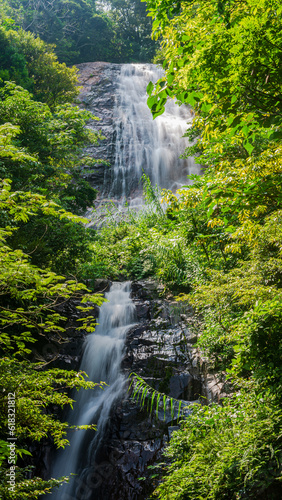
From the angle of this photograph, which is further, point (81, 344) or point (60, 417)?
point (81, 344)

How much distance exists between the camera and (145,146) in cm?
1708

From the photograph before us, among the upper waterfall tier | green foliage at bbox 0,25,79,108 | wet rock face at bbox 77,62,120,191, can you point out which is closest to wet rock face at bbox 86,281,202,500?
the upper waterfall tier

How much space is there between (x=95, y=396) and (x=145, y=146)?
1401 centimetres

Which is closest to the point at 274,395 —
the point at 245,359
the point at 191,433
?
the point at 245,359

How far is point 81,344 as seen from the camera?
266 inches


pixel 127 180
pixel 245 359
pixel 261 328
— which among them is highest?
pixel 127 180

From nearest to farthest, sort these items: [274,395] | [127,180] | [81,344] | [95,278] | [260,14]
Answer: [260,14], [274,395], [81,344], [95,278], [127,180]

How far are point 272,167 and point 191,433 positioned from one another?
110 inches

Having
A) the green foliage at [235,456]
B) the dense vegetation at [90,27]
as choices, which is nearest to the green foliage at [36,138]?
the green foliage at [235,456]

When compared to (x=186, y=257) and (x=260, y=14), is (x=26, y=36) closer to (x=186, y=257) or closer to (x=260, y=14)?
(x=186, y=257)

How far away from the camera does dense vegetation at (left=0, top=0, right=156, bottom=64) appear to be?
23.7 meters

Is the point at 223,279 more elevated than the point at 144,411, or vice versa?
the point at 223,279

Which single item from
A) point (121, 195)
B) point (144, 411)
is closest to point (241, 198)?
point (144, 411)

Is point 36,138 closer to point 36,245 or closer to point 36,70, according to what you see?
point 36,245
